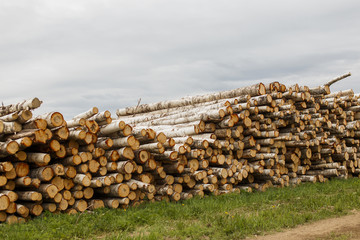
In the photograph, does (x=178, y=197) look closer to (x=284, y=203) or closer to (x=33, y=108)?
(x=284, y=203)

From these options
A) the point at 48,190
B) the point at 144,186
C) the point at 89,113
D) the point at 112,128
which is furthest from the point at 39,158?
the point at 144,186

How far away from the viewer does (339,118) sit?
1603 cm

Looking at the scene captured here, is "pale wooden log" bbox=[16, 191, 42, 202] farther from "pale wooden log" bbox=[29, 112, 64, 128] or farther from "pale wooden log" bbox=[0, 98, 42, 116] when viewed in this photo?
"pale wooden log" bbox=[0, 98, 42, 116]

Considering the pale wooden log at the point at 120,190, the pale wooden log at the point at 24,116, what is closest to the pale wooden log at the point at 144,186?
the pale wooden log at the point at 120,190

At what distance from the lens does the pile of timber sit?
858 centimetres

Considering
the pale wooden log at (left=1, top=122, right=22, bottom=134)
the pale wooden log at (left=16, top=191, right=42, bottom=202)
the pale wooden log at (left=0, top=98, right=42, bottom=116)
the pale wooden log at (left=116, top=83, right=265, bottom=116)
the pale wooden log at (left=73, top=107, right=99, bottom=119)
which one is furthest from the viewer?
the pale wooden log at (left=116, top=83, right=265, bottom=116)

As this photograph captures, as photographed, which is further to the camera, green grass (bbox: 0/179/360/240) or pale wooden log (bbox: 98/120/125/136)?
pale wooden log (bbox: 98/120/125/136)

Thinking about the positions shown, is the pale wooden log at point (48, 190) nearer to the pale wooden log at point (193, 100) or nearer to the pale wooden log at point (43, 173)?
the pale wooden log at point (43, 173)

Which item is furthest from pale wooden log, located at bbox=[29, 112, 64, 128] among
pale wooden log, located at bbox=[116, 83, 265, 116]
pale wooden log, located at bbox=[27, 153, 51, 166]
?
pale wooden log, located at bbox=[116, 83, 265, 116]

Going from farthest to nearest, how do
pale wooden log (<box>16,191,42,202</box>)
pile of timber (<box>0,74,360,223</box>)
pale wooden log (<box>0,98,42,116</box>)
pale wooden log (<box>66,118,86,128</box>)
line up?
pale wooden log (<box>66,118,86,128</box>), pale wooden log (<box>0,98,42,116</box>), pile of timber (<box>0,74,360,223</box>), pale wooden log (<box>16,191,42,202</box>)

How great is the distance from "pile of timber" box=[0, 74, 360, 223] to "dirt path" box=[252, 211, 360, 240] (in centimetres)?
358

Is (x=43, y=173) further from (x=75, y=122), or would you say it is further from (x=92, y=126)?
(x=92, y=126)

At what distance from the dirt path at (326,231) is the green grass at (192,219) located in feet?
Answer: 0.75

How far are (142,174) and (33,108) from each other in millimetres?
3201
